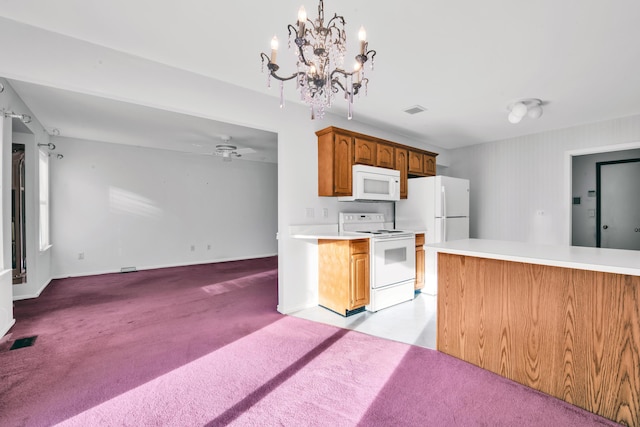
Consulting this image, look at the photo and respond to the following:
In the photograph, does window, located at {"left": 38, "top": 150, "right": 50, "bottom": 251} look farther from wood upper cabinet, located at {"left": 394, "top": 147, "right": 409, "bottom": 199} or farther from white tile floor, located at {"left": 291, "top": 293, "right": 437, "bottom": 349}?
wood upper cabinet, located at {"left": 394, "top": 147, "right": 409, "bottom": 199}

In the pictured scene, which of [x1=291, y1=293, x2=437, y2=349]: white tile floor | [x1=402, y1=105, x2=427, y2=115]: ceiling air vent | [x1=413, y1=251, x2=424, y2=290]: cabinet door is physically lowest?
[x1=291, y1=293, x2=437, y2=349]: white tile floor

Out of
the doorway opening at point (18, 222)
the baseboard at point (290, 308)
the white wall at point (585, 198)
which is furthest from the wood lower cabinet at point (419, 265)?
the doorway opening at point (18, 222)

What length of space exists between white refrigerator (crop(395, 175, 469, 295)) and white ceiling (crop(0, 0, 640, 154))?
120cm

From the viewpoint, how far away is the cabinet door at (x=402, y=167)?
4035mm

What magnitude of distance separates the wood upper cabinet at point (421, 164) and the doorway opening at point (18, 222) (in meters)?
5.25

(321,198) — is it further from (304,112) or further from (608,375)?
(608,375)

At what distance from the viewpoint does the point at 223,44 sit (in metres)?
2.13

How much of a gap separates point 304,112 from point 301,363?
260 centimetres

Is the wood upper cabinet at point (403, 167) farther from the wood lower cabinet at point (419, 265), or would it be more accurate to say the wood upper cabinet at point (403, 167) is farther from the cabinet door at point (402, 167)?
the wood lower cabinet at point (419, 265)

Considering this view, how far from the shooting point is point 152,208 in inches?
219

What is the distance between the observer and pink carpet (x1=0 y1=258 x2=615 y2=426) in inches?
60.3

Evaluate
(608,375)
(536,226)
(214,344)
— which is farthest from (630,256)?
(536,226)

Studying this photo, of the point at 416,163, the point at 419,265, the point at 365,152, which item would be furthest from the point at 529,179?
the point at 365,152

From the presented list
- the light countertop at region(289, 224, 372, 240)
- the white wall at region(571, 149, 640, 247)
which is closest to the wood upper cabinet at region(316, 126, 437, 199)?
the light countertop at region(289, 224, 372, 240)
